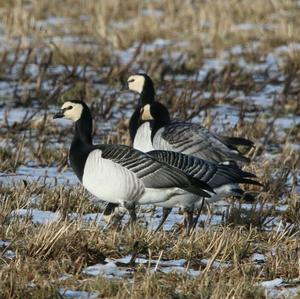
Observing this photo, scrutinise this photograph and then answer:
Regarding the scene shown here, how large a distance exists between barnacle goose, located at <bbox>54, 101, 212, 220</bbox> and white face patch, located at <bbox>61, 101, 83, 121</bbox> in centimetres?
68

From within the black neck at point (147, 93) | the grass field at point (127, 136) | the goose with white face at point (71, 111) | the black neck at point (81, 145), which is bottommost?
the grass field at point (127, 136)

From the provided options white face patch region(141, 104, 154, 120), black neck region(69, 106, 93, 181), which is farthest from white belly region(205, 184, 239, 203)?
white face patch region(141, 104, 154, 120)

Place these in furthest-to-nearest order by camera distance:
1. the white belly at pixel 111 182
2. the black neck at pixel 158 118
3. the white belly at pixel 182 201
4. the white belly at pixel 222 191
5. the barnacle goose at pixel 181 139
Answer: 1. the black neck at pixel 158 118
2. the barnacle goose at pixel 181 139
3. the white belly at pixel 222 191
4. the white belly at pixel 182 201
5. the white belly at pixel 111 182

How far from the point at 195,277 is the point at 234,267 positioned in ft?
1.41

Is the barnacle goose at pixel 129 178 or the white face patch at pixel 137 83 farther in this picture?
the white face patch at pixel 137 83

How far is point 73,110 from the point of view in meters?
8.34

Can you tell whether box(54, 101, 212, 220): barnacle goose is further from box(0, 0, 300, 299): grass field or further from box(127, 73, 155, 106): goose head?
box(127, 73, 155, 106): goose head

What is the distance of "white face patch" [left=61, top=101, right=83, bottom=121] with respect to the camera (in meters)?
8.30

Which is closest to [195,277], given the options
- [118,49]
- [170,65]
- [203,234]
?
[203,234]

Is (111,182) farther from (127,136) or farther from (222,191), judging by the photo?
(127,136)

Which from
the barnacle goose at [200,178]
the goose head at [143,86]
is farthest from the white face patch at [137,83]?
the barnacle goose at [200,178]

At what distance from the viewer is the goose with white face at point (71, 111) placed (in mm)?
8305

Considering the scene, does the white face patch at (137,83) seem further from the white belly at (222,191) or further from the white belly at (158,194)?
the white belly at (158,194)

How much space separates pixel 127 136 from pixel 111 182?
4071mm
